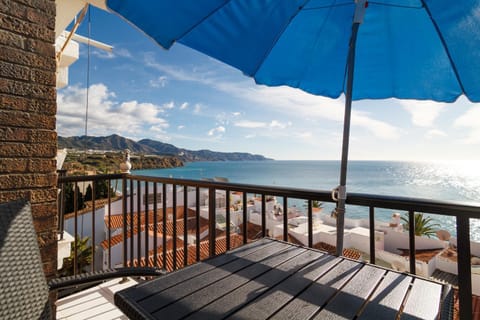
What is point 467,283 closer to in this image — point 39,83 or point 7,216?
point 7,216

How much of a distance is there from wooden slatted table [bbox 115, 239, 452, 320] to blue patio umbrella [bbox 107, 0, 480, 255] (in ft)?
1.45

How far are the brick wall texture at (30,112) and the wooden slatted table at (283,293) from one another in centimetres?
96

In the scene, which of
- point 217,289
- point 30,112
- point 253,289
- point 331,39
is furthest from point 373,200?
point 30,112

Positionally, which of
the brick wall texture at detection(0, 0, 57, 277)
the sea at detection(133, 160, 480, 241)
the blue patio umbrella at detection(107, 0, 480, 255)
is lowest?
the sea at detection(133, 160, 480, 241)

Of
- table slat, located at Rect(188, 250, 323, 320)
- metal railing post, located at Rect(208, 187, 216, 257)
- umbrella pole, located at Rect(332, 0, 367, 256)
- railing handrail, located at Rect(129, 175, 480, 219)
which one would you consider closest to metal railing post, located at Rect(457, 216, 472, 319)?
railing handrail, located at Rect(129, 175, 480, 219)

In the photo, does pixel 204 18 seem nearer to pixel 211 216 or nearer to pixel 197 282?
pixel 197 282

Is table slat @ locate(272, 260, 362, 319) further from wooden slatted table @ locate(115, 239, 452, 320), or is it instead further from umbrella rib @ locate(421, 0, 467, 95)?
umbrella rib @ locate(421, 0, 467, 95)

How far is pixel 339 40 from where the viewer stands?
→ 184cm

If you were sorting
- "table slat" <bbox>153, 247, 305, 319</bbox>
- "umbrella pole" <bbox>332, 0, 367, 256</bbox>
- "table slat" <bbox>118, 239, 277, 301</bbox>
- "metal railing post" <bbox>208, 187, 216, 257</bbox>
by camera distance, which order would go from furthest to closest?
"metal railing post" <bbox>208, 187, 216, 257</bbox>
"umbrella pole" <bbox>332, 0, 367, 256</bbox>
"table slat" <bbox>118, 239, 277, 301</bbox>
"table slat" <bbox>153, 247, 305, 319</bbox>

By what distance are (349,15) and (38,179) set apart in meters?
2.23

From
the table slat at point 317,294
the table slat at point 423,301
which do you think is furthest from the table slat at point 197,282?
the table slat at point 423,301

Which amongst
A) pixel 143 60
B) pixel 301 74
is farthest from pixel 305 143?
pixel 301 74

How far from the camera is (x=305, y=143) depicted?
187 feet

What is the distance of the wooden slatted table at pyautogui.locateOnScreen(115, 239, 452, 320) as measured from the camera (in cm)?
83
